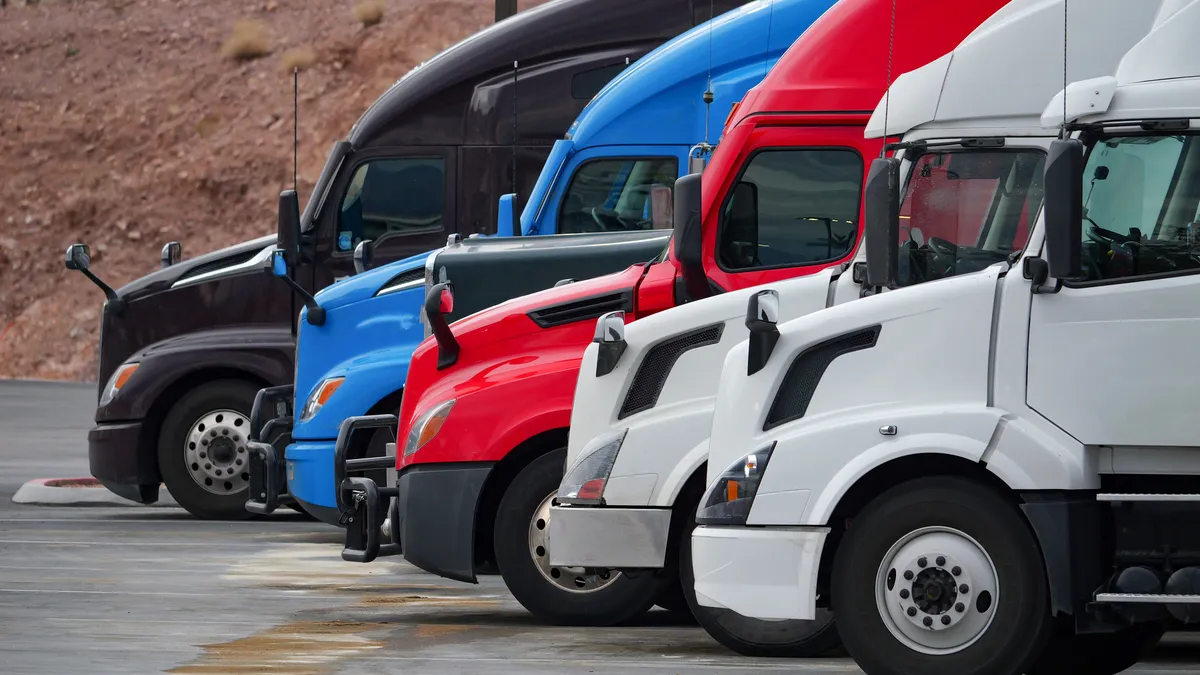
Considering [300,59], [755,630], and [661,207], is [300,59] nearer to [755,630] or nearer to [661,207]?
[661,207]

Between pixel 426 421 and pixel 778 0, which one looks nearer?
pixel 426 421

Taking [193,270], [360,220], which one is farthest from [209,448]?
[360,220]

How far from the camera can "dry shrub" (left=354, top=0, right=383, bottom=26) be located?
5275cm

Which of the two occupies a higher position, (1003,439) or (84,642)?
(1003,439)

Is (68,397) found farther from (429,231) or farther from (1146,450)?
(1146,450)

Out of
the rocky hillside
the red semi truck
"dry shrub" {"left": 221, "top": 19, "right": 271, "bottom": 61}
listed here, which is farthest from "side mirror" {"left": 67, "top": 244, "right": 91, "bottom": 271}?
"dry shrub" {"left": 221, "top": 19, "right": 271, "bottom": 61}

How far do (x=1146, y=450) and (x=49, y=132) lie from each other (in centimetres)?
4601

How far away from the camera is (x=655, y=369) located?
9719mm

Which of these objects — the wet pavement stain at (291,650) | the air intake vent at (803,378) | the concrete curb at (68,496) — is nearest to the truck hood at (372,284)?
the wet pavement stain at (291,650)

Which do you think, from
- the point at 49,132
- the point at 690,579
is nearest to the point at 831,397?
the point at 690,579

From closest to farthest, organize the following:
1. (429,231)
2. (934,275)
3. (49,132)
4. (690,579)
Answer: (934,275) → (690,579) → (429,231) → (49,132)

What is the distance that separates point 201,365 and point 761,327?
8796 millimetres

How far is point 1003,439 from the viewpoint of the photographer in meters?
7.84

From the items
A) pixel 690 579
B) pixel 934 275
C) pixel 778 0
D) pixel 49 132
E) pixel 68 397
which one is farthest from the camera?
pixel 49 132
